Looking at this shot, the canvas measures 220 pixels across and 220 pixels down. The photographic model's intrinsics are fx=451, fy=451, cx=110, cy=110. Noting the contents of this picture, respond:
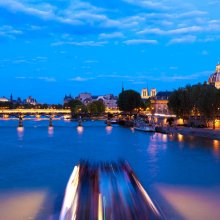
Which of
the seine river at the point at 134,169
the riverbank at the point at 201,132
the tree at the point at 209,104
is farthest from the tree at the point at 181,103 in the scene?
the seine river at the point at 134,169

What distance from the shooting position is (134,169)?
22.8 metres

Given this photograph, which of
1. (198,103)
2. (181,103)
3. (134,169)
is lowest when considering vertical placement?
(134,169)

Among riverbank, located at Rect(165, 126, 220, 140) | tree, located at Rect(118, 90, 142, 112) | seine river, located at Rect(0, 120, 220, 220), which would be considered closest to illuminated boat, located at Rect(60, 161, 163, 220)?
→ seine river, located at Rect(0, 120, 220, 220)

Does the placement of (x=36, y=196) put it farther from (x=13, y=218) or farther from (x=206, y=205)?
(x=206, y=205)

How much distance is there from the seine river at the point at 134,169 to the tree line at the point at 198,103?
30.3 ft

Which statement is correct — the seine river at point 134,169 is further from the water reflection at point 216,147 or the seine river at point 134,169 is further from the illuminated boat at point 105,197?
the illuminated boat at point 105,197

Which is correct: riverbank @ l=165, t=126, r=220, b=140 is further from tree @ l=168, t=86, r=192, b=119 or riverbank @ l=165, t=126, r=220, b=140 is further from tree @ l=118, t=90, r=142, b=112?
tree @ l=118, t=90, r=142, b=112

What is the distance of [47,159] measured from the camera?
2795cm

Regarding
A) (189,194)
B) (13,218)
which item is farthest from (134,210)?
(189,194)

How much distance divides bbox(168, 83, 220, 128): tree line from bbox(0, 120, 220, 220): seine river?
30.3ft

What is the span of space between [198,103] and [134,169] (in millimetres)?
24781

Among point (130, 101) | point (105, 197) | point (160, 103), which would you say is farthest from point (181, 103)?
point (160, 103)

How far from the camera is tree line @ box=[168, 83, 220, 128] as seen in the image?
44.5 metres

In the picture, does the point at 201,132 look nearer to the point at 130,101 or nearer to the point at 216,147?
the point at 216,147
